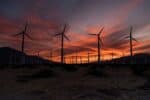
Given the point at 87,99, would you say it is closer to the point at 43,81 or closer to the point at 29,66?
the point at 43,81

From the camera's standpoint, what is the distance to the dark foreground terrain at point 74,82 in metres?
43.6

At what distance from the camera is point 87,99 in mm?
38750

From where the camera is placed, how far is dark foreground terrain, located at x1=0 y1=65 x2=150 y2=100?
4361cm

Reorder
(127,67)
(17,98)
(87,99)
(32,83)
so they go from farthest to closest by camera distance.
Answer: (127,67) → (32,83) → (17,98) → (87,99)

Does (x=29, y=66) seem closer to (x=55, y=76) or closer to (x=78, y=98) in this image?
(x=55, y=76)

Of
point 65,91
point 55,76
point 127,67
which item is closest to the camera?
point 65,91

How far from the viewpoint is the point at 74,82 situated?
6150cm

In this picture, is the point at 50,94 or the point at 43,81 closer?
the point at 50,94

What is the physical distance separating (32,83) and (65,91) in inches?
650

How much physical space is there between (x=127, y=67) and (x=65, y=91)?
41498 millimetres

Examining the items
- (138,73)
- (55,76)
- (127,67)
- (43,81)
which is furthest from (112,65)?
(43,81)

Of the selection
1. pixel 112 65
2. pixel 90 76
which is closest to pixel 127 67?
pixel 112 65

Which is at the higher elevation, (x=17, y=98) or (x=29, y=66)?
(x=29, y=66)

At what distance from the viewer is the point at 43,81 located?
64688mm
